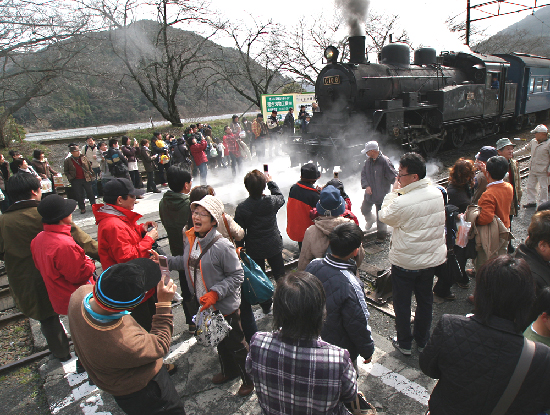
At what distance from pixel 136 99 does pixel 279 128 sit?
2554cm

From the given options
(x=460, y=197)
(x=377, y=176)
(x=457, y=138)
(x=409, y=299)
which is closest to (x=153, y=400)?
(x=409, y=299)

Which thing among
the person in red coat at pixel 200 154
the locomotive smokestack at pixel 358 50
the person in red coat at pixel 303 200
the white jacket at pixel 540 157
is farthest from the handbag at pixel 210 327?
the locomotive smokestack at pixel 358 50

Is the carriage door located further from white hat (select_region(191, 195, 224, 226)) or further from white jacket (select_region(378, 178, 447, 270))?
white hat (select_region(191, 195, 224, 226))

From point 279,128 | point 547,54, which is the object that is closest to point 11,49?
point 279,128

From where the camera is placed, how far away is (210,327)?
2301 mm

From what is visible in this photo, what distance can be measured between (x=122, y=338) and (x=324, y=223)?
167 cm

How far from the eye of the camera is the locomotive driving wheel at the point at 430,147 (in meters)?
10.7

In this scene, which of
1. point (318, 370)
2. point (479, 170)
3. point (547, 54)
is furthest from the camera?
point (547, 54)

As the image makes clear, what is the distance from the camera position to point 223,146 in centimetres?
1152

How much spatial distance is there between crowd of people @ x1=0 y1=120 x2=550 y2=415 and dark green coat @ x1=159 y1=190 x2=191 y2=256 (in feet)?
0.04

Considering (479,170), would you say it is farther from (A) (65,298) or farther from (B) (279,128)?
(B) (279,128)

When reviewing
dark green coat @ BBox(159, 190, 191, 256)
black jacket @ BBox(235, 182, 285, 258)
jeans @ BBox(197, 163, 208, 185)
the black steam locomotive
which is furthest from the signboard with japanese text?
dark green coat @ BBox(159, 190, 191, 256)

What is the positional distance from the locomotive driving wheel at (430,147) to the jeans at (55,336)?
10.2 m

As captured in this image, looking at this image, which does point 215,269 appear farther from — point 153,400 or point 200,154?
point 200,154
